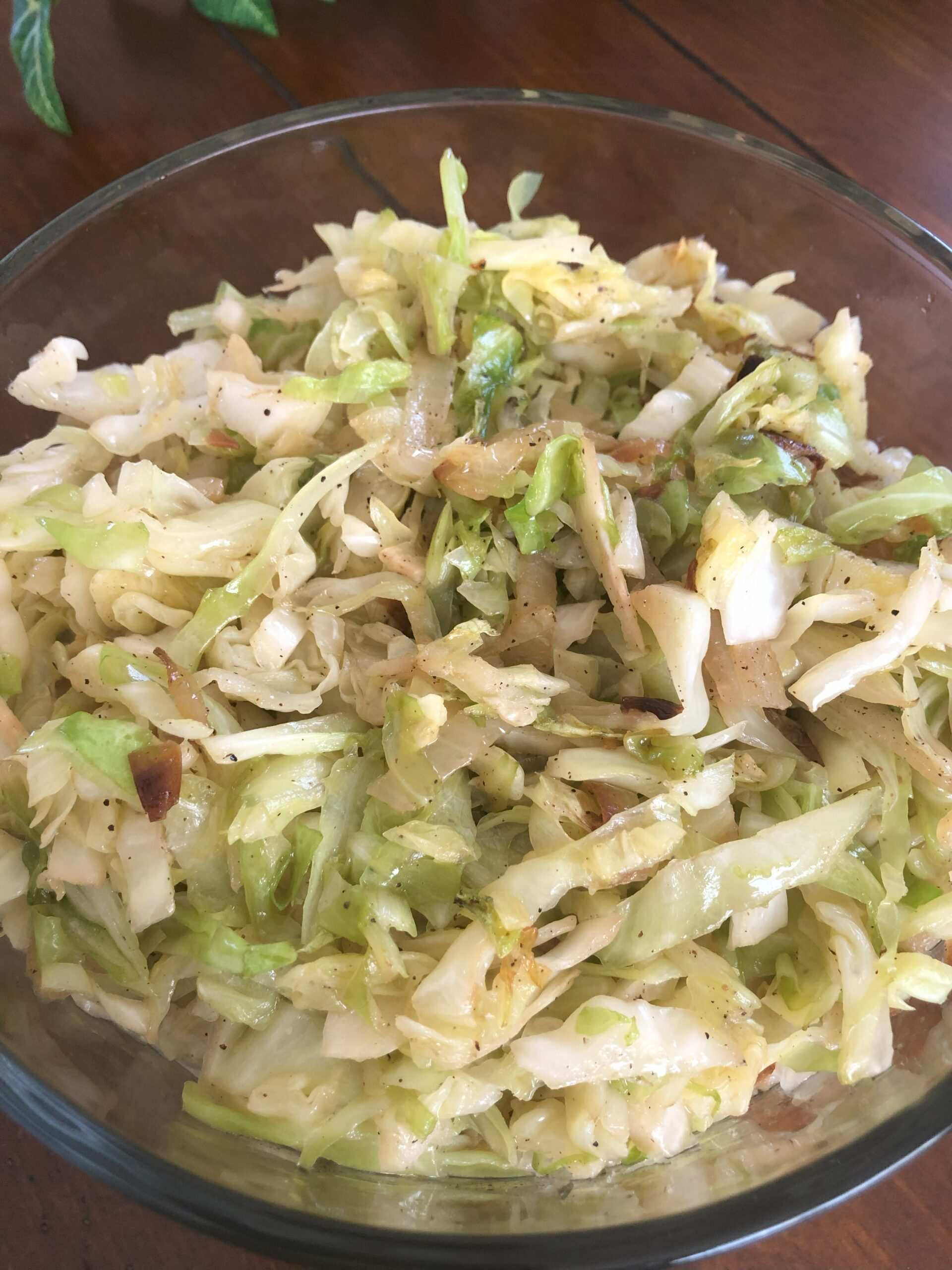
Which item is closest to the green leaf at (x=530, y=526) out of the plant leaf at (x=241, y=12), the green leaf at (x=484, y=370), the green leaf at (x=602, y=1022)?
the green leaf at (x=484, y=370)

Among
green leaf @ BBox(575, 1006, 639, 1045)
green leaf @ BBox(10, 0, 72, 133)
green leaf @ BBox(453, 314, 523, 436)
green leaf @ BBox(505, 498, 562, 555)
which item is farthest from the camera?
green leaf @ BBox(10, 0, 72, 133)

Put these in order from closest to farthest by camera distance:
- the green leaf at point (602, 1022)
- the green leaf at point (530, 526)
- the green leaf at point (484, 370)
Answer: the green leaf at point (602, 1022) < the green leaf at point (530, 526) < the green leaf at point (484, 370)

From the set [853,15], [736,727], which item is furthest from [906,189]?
[736,727]

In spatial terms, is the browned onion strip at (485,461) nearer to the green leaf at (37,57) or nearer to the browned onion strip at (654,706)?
the browned onion strip at (654,706)

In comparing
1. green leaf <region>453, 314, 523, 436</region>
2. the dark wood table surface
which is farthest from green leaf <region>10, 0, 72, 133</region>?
green leaf <region>453, 314, 523, 436</region>

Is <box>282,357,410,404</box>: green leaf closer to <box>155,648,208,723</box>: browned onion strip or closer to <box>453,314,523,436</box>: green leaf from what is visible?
<box>453,314,523,436</box>: green leaf

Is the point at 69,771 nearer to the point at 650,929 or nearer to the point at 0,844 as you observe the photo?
the point at 0,844
